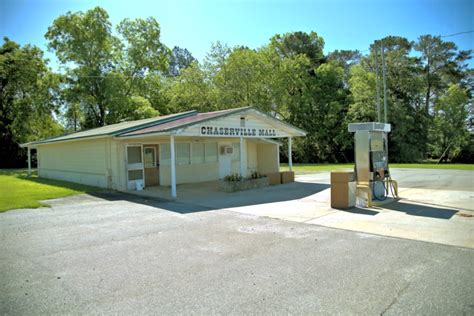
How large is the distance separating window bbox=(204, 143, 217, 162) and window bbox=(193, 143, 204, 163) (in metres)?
0.26

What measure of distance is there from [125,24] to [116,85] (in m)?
7.34

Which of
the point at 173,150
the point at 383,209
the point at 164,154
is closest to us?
the point at 383,209

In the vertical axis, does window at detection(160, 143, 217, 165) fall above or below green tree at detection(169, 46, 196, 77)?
below

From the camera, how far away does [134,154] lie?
572 inches

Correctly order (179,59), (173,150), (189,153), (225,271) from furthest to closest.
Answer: (179,59), (189,153), (173,150), (225,271)

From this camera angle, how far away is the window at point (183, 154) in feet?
52.4

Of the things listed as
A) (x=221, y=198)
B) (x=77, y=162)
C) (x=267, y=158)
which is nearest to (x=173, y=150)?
(x=221, y=198)

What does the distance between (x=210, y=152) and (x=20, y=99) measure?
87.6 feet

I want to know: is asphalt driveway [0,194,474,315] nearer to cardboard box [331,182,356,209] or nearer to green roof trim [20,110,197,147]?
cardboard box [331,182,356,209]

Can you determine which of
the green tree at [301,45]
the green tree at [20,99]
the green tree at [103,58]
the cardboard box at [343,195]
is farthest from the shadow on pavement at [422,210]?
the green tree at [301,45]

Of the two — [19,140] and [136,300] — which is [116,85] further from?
[136,300]

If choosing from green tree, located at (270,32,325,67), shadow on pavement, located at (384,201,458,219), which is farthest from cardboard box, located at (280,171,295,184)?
green tree, located at (270,32,325,67)

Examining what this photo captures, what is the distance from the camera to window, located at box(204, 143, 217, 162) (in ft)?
56.4

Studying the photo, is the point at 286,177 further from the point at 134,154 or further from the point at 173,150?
the point at 134,154
